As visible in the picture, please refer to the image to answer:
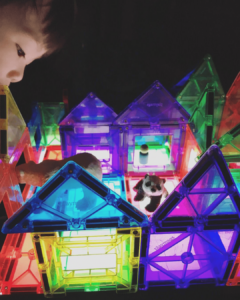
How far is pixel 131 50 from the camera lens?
1.59m

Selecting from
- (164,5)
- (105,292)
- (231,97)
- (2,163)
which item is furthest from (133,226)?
(164,5)

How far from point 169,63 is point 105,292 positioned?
4.54 feet

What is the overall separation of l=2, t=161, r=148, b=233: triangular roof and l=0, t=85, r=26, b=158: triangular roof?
406 millimetres

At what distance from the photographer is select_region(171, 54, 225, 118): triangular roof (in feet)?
5.06

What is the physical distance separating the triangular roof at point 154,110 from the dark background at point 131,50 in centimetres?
40

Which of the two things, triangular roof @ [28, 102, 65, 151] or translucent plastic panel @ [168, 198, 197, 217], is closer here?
translucent plastic panel @ [168, 198, 197, 217]

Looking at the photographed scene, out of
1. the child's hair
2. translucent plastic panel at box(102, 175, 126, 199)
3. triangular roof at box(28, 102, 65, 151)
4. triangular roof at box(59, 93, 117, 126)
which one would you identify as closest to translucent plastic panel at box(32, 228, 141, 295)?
translucent plastic panel at box(102, 175, 126, 199)

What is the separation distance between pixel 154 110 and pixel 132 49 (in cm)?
47

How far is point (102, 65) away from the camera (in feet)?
5.40

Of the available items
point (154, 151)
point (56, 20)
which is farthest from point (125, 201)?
point (56, 20)

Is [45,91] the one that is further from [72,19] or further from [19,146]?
[19,146]

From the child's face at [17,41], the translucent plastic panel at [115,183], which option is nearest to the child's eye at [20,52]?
the child's face at [17,41]

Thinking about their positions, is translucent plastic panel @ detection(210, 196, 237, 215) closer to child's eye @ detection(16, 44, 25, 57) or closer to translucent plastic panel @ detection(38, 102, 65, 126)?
translucent plastic panel @ detection(38, 102, 65, 126)

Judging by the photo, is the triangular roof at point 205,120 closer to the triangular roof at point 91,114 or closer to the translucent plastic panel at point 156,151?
the translucent plastic panel at point 156,151
